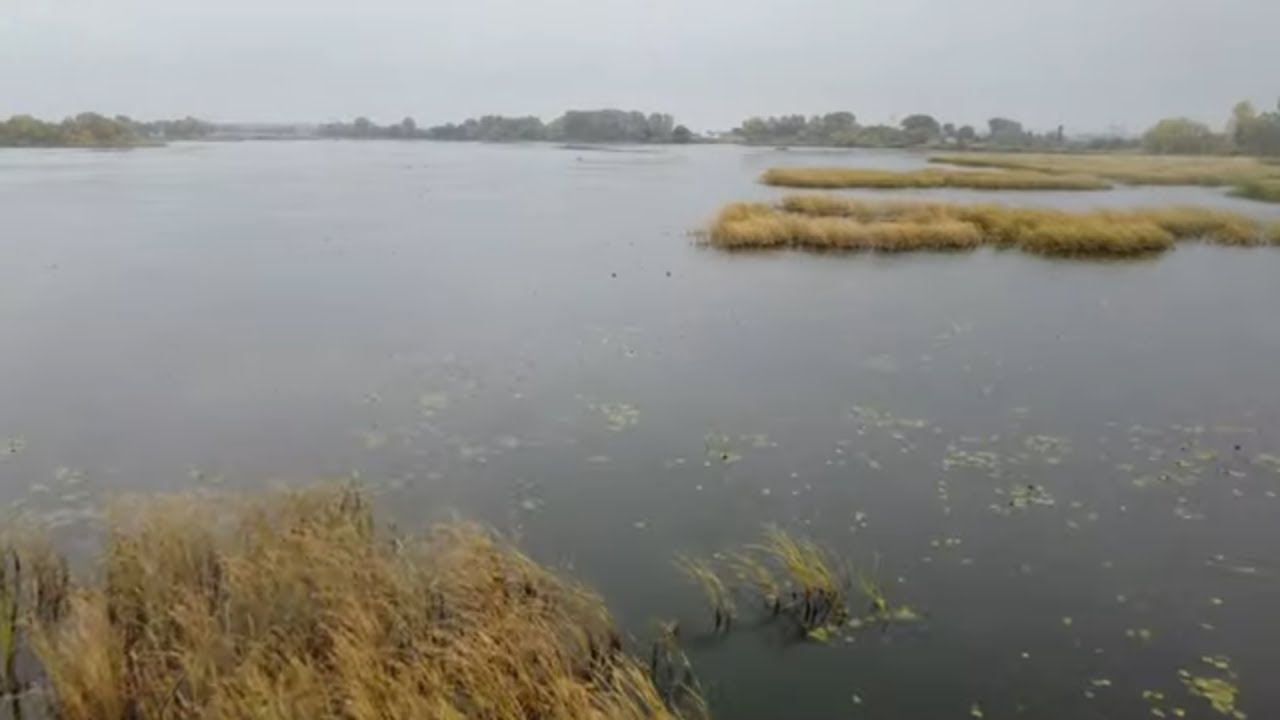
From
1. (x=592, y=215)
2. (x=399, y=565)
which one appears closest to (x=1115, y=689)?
(x=399, y=565)

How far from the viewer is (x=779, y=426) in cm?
1652

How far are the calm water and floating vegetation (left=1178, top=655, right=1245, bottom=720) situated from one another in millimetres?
131

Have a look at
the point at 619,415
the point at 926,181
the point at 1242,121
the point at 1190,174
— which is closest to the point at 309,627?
the point at 619,415

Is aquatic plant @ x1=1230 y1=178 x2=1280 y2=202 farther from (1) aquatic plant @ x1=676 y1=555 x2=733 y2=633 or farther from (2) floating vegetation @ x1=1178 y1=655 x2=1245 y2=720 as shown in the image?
(1) aquatic plant @ x1=676 y1=555 x2=733 y2=633

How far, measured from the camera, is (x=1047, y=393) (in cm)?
1878

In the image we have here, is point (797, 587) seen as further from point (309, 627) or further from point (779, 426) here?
point (779, 426)

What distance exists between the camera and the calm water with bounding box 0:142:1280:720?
959 centimetres

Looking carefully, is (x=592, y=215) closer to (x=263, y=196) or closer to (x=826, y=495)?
(x=263, y=196)

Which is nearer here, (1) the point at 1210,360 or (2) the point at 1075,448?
(2) the point at 1075,448

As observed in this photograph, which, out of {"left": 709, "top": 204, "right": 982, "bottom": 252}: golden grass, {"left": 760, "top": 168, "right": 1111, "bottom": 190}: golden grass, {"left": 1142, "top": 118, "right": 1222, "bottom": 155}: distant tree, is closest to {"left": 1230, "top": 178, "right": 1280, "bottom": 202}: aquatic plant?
{"left": 760, "top": 168, "right": 1111, "bottom": 190}: golden grass

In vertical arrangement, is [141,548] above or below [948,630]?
above

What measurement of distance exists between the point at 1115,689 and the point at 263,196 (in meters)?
70.6

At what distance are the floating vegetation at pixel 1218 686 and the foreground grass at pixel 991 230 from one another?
32.2 meters

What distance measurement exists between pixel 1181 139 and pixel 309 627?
17380cm
